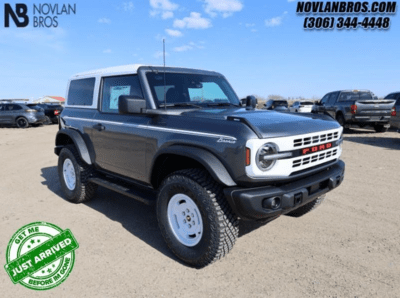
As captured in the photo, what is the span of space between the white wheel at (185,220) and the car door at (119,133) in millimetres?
638

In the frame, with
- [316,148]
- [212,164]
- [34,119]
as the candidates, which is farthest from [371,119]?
[34,119]

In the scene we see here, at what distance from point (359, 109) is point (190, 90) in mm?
10664

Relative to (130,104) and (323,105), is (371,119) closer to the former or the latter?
(323,105)

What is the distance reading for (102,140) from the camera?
4254 millimetres

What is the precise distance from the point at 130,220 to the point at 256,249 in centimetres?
182

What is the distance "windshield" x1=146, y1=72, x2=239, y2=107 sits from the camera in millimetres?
3676

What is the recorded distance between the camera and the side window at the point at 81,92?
466 cm

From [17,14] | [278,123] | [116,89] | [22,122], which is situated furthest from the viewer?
[22,122]

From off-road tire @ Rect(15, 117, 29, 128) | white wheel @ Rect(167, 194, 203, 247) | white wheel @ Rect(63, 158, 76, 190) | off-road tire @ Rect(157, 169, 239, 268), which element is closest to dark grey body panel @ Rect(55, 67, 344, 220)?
off-road tire @ Rect(157, 169, 239, 268)

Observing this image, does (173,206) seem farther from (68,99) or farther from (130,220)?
(68,99)

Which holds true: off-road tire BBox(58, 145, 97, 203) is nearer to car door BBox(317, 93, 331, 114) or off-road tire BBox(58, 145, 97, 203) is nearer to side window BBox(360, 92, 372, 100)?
car door BBox(317, 93, 331, 114)

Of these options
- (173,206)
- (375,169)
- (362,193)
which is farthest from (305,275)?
(375,169)

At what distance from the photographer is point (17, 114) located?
18.5 meters

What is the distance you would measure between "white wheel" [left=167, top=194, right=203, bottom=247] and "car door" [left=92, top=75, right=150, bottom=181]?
638mm
